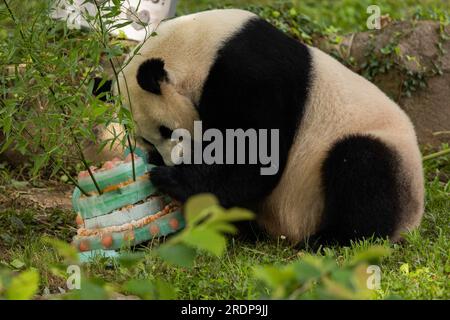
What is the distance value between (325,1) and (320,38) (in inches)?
155

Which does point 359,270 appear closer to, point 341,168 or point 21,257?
point 341,168

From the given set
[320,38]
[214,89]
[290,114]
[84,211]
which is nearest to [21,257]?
[84,211]

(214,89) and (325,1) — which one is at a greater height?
(214,89)

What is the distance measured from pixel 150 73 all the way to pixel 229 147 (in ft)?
2.49

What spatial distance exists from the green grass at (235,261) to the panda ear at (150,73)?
1122 millimetres

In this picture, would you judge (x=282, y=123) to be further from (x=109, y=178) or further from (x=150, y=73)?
(x=109, y=178)

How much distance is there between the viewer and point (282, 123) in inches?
221

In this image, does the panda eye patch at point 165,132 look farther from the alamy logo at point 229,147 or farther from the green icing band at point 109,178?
the green icing band at point 109,178

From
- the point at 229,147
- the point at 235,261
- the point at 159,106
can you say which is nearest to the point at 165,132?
the point at 159,106

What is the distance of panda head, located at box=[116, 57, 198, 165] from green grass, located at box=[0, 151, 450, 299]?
0.84 metres

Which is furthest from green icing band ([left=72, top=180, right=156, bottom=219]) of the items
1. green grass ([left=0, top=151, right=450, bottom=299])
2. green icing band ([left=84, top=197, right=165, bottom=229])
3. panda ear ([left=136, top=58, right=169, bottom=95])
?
panda ear ([left=136, top=58, right=169, bottom=95])

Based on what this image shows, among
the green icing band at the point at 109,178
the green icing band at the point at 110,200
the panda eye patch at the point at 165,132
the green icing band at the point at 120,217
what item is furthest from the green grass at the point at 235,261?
the panda eye patch at the point at 165,132

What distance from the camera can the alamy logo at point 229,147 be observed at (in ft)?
17.9
